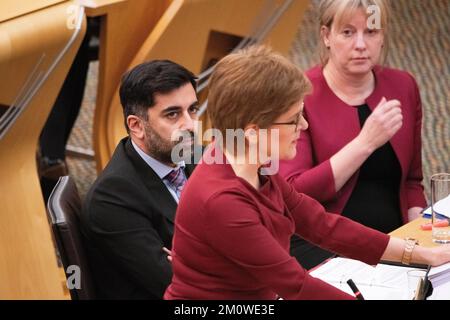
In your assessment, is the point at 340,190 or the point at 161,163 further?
the point at 340,190

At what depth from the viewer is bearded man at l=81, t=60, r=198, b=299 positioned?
219cm

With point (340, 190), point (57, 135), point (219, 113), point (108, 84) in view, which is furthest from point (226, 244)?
point (57, 135)

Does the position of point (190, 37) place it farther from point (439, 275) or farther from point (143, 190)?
point (439, 275)

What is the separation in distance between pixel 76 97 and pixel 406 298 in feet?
8.27

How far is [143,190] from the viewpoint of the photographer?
88.2 inches

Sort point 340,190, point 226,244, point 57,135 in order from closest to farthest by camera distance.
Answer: point 226,244, point 340,190, point 57,135

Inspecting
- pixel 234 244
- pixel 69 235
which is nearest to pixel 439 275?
pixel 234 244

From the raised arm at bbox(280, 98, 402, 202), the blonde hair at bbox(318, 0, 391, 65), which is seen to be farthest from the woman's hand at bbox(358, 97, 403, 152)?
the blonde hair at bbox(318, 0, 391, 65)

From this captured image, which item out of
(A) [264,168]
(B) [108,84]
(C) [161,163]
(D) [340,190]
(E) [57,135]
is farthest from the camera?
(E) [57,135]

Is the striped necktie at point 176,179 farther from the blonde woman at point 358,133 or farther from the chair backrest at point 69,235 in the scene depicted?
the blonde woman at point 358,133

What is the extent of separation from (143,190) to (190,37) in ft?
4.31

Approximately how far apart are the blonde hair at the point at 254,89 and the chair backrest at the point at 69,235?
52 cm

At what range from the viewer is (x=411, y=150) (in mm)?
2834
